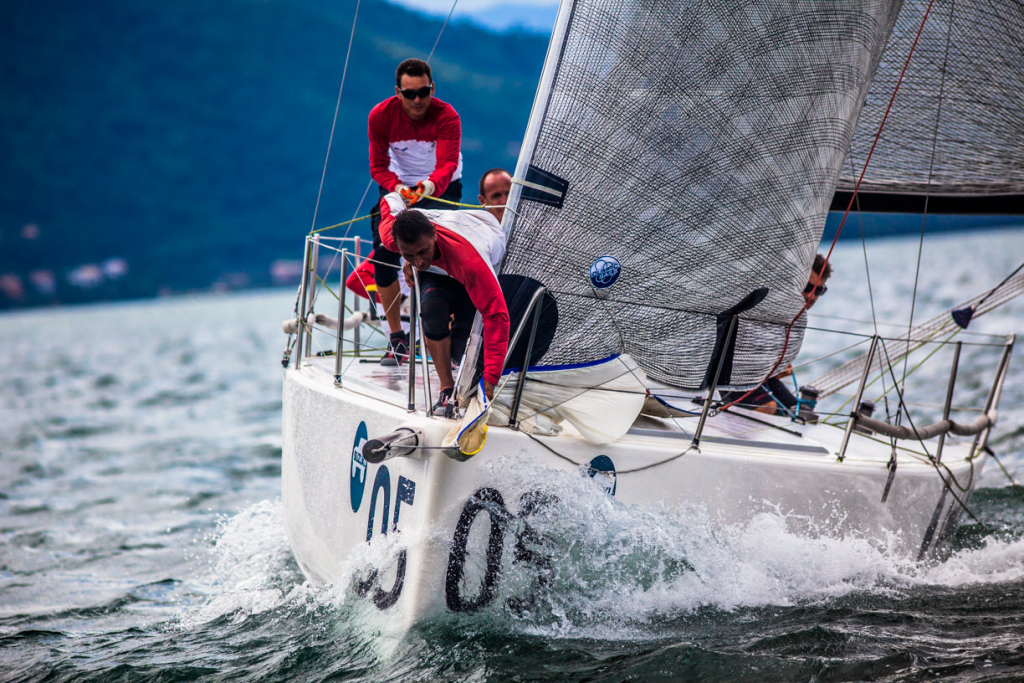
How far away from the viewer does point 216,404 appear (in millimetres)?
10875

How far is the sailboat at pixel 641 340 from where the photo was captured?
2754 millimetres

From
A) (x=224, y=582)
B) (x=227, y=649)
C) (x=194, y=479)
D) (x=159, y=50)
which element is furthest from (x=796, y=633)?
(x=159, y=50)

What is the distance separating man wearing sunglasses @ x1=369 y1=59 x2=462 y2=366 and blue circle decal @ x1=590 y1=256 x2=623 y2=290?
890mm

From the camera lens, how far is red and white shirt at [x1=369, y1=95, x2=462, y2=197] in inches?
146

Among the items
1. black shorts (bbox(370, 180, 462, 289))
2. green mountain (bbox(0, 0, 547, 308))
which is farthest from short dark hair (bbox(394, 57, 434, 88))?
green mountain (bbox(0, 0, 547, 308))

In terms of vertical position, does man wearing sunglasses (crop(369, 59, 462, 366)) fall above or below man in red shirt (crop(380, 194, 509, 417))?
above

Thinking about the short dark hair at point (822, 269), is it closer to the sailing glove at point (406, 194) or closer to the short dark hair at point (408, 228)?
the sailing glove at point (406, 194)

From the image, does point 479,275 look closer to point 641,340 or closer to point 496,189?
point 641,340

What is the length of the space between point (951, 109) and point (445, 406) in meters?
3.50

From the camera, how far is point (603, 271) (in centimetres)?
305

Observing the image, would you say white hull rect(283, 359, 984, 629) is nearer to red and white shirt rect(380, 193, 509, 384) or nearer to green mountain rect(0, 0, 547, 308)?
red and white shirt rect(380, 193, 509, 384)

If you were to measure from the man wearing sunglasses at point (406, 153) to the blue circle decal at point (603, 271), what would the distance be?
89cm

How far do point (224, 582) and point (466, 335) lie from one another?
2.00m

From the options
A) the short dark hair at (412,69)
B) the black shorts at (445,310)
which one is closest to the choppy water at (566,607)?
the black shorts at (445,310)
